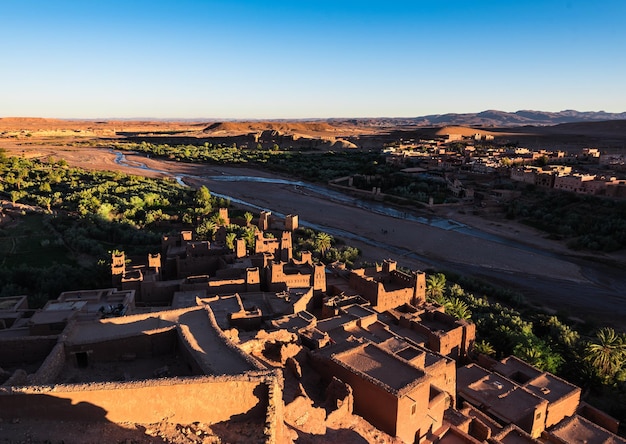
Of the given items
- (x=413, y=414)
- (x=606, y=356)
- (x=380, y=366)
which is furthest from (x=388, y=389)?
(x=606, y=356)

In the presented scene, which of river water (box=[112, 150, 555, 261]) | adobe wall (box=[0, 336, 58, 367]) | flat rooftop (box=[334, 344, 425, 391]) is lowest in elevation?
river water (box=[112, 150, 555, 261])

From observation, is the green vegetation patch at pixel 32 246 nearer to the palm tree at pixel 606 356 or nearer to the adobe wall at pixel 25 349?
the adobe wall at pixel 25 349

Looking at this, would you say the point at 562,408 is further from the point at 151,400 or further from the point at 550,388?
the point at 151,400

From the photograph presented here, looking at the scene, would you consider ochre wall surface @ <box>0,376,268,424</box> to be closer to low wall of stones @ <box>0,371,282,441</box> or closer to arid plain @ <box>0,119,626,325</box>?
low wall of stones @ <box>0,371,282,441</box>

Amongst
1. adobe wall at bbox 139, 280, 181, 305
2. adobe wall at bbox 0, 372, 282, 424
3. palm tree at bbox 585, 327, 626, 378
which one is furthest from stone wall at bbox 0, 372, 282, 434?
palm tree at bbox 585, 327, 626, 378

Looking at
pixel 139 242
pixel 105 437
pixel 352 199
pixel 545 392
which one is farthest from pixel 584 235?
pixel 105 437

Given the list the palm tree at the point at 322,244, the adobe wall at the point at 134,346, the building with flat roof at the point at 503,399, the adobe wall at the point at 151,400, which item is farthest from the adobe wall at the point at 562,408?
the palm tree at the point at 322,244

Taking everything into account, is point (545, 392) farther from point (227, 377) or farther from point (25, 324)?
point (25, 324)
